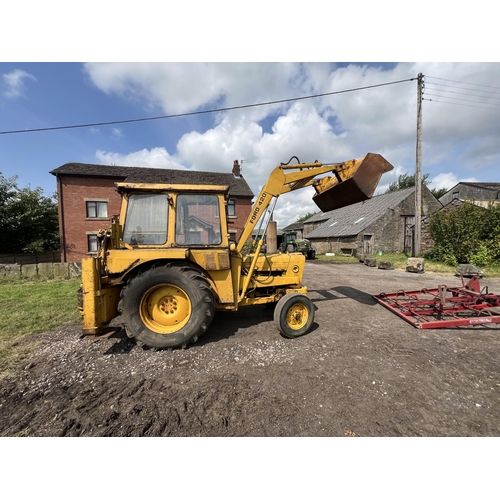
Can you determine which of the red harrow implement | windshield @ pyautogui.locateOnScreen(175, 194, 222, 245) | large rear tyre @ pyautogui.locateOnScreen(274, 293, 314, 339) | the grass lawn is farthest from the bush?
the grass lawn

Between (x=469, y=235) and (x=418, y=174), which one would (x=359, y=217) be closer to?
(x=418, y=174)

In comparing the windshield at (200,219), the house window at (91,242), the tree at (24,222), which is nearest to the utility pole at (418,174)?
the windshield at (200,219)

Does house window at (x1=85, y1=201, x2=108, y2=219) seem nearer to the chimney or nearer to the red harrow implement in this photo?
the chimney

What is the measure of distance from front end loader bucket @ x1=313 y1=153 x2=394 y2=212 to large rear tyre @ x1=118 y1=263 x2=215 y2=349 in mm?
2984

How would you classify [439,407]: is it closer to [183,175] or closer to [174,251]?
[174,251]

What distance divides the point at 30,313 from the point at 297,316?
20.1 ft

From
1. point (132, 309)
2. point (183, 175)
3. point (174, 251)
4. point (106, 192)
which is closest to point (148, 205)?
point (174, 251)

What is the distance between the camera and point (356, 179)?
406cm

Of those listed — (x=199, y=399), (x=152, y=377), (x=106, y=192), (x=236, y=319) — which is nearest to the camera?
(x=199, y=399)

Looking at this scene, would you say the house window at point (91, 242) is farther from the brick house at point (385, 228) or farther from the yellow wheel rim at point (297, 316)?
→ the brick house at point (385, 228)

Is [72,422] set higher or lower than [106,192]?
lower

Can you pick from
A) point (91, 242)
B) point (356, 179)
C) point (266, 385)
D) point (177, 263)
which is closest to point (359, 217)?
point (356, 179)

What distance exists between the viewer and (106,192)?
18.2 meters

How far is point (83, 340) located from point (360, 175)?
557 cm
